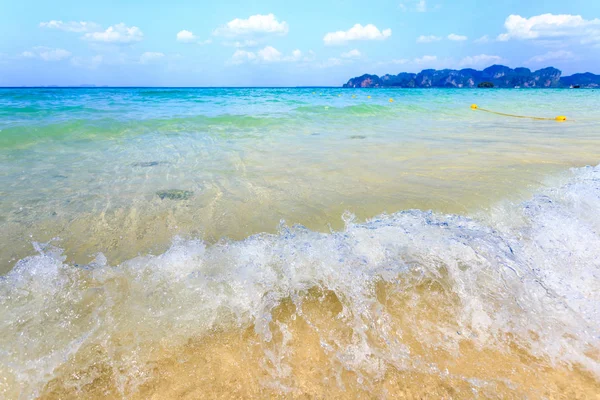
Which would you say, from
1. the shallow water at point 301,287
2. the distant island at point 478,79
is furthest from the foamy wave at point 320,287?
the distant island at point 478,79

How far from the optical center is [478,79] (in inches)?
5679

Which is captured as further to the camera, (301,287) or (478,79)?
(478,79)

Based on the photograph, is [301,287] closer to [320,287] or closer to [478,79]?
[320,287]

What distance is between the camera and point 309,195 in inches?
177

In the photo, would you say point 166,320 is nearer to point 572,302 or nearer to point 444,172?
point 572,302

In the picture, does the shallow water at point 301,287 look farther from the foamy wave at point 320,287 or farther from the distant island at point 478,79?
the distant island at point 478,79

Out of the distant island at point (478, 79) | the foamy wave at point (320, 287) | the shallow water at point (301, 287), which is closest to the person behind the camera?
the shallow water at point (301, 287)

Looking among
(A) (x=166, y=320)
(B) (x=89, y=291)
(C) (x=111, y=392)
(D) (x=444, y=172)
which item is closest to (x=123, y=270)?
(B) (x=89, y=291)

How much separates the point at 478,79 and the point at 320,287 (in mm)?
171538

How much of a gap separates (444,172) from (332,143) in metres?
3.53

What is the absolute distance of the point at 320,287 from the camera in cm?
250

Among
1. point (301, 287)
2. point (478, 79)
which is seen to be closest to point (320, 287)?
point (301, 287)

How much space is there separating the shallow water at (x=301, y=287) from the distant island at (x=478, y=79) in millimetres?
151081

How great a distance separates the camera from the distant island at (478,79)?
13338cm
